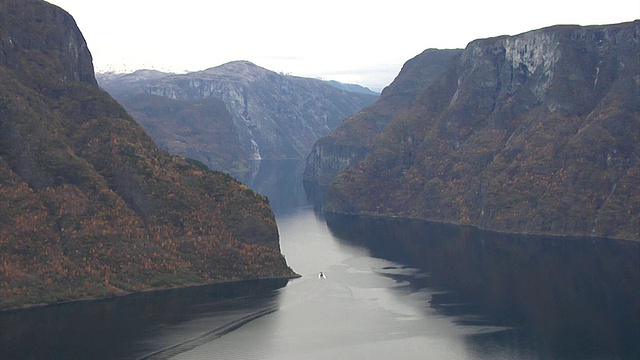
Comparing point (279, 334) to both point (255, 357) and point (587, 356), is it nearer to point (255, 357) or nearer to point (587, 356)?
point (255, 357)

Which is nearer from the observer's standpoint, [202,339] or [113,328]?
[202,339]

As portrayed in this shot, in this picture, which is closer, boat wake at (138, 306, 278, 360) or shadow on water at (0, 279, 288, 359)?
boat wake at (138, 306, 278, 360)

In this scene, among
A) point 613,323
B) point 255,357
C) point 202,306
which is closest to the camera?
point 255,357

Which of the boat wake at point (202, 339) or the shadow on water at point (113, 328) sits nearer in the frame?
the boat wake at point (202, 339)

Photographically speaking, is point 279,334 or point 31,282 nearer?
point 279,334

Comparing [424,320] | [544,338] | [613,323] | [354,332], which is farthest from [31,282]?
[613,323]

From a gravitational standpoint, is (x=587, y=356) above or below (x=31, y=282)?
below

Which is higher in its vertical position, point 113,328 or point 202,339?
point 113,328

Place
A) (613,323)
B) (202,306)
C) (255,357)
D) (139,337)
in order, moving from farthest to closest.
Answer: (202,306)
(613,323)
(139,337)
(255,357)
